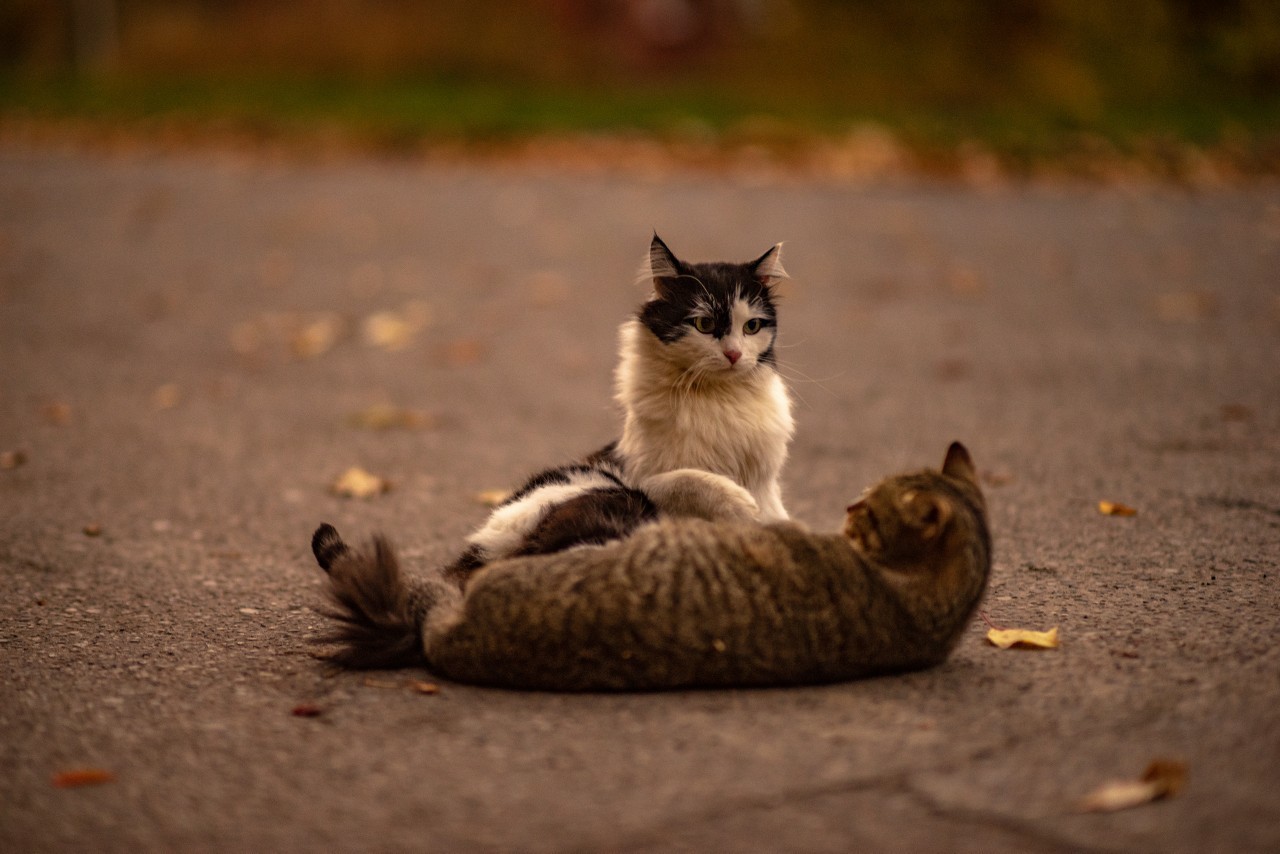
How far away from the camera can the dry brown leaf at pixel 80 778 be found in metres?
2.98

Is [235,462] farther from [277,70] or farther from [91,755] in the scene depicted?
[277,70]

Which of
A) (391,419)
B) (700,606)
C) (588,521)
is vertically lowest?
(700,606)

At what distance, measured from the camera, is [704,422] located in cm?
403

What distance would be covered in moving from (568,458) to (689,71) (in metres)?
14.0

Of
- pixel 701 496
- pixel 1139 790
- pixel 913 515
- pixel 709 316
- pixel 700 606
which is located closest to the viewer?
pixel 1139 790

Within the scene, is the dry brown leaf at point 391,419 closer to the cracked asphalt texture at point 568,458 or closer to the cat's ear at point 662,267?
the cracked asphalt texture at point 568,458

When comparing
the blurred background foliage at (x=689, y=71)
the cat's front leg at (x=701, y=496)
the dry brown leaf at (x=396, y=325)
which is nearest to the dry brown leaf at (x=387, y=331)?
the dry brown leaf at (x=396, y=325)

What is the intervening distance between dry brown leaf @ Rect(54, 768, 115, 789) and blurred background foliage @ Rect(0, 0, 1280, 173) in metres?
11.2

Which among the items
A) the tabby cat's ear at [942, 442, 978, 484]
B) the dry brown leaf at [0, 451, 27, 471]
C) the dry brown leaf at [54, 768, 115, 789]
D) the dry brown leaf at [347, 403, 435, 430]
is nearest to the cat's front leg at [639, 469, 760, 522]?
the tabby cat's ear at [942, 442, 978, 484]

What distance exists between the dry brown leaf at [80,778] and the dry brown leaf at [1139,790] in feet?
7.01

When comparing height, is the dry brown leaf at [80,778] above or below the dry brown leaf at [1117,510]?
below

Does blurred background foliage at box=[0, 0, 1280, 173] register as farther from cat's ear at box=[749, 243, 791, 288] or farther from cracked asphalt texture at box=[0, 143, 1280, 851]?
cat's ear at box=[749, 243, 791, 288]

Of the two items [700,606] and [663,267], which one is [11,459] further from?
[700,606]

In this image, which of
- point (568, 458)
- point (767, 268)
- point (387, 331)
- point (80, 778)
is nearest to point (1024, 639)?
point (767, 268)
